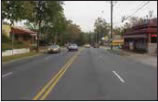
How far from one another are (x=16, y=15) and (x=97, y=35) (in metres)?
153

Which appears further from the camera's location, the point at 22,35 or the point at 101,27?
the point at 101,27

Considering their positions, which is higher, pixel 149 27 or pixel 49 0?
pixel 49 0

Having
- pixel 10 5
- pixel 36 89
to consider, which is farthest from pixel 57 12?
pixel 36 89

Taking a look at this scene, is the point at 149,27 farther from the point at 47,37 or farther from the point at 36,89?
the point at 47,37

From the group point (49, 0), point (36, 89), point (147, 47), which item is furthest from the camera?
point (49, 0)

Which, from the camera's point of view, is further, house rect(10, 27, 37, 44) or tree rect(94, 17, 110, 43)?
tree rect(94, 17, 110, 43)

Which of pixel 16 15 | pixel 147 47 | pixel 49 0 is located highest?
pixel 49 0

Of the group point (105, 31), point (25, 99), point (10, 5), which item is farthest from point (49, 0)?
point (105, 31)

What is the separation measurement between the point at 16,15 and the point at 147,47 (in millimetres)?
24971

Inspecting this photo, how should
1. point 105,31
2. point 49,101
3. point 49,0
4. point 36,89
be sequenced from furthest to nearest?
1. point 105,31
2. point 49,0
3. point 36,89
4. point 49,101

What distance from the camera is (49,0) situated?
197 ft

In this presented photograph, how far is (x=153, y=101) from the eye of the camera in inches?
403

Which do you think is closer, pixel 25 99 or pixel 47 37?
pixel 25 99

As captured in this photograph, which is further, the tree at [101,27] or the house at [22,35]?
the tree at [101,27]
